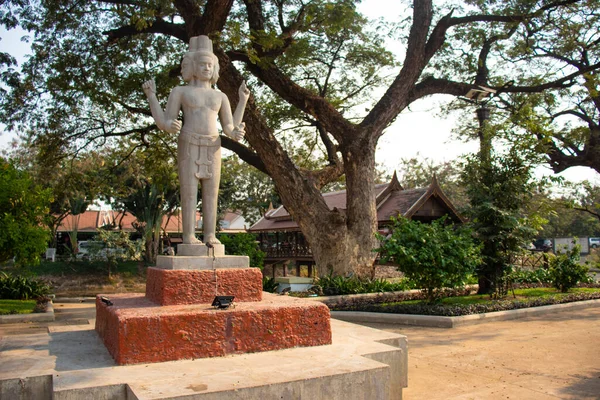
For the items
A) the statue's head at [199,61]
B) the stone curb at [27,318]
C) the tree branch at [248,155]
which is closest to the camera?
the statue's head at [199,61]

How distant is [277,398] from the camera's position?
3877 millimetres

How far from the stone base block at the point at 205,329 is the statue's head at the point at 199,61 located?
2.64 m

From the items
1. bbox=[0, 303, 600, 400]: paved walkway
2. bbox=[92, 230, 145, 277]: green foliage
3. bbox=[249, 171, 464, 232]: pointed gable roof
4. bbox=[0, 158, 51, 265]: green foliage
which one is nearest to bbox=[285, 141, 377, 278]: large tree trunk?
bbox=[0, 303, 600, 400]: paved walkway

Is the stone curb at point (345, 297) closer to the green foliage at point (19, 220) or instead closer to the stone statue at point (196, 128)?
the stone statue at point (196, 128)

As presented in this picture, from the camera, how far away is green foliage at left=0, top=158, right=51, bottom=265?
1157 cm

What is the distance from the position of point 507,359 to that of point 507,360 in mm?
59

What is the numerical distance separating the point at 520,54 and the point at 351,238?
8834 mm

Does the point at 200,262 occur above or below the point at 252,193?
below

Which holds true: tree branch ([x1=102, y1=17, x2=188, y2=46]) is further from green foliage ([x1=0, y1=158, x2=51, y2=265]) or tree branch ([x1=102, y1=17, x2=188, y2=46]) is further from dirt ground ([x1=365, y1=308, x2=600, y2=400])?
dirt ground ([x1=365, y1=308, x2=600, y2=400])

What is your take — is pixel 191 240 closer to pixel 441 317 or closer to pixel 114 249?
pixel 441 317

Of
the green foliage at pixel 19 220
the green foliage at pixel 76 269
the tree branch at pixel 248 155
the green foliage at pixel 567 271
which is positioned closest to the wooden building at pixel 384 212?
the tree branch at pixel 248 155

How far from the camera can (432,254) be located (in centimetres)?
990

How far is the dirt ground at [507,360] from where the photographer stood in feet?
17.5

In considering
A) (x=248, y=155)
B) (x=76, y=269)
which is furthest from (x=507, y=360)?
(x=76, y=269)
